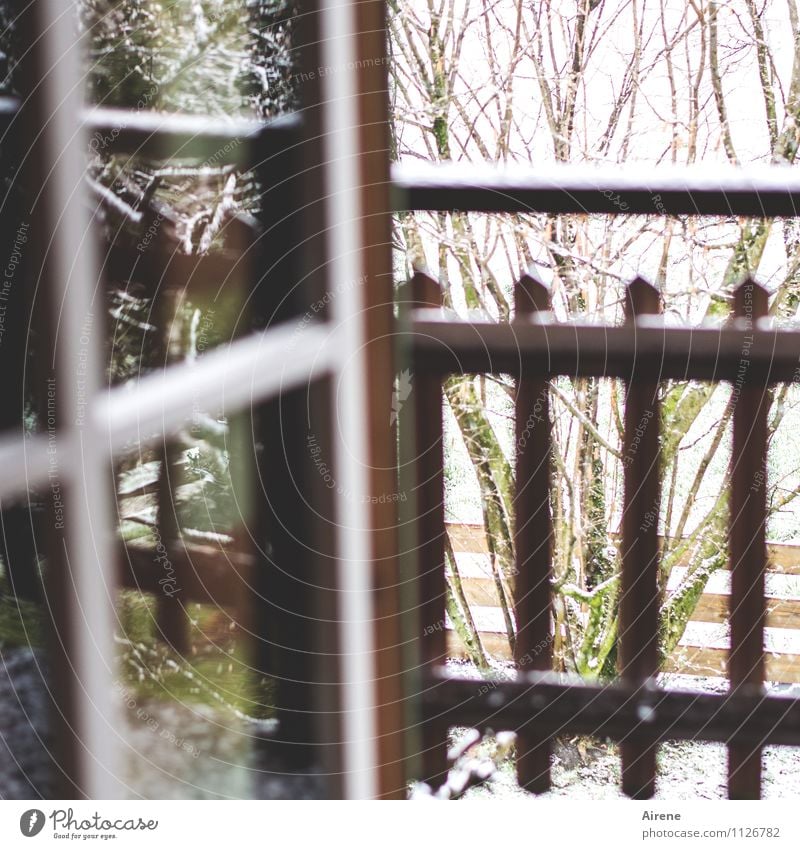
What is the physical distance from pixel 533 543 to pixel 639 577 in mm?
101

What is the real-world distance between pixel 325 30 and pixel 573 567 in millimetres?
695

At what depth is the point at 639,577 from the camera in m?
0.77

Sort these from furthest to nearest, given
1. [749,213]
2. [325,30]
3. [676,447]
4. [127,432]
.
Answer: [676,447]
[749,213]
[325,30]
[127,432]

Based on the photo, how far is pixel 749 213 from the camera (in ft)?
2.34

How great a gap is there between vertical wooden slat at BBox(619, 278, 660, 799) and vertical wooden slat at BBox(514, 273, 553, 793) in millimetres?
71

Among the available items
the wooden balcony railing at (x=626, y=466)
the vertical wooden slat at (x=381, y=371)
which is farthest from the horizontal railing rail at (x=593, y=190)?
the vertical wooden slat at (x=381, y=371)

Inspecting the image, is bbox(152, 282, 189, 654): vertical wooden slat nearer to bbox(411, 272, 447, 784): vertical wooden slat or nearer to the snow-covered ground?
bbox(411, 272, 447, 784): vertical wooden slat

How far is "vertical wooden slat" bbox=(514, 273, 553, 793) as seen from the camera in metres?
0.73

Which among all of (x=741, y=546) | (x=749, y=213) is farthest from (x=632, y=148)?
(x=741, y=546)

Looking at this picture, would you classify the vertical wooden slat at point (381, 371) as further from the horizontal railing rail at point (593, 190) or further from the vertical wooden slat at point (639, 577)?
the vertical wooden slat at point (639, 577)

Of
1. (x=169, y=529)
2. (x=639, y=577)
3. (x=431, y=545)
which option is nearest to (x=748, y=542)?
(x=639, y=577)

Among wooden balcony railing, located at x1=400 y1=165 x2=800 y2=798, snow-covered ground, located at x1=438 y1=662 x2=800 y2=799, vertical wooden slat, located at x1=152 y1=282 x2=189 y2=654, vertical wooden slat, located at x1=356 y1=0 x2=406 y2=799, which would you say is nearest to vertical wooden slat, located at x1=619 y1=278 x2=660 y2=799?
wooden balcony railing, located at x1=400 y1=165 x2=800 y2=798

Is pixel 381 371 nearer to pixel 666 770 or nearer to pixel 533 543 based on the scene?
pixel 533 543

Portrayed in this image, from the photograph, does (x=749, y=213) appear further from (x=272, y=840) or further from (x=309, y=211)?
(x=272, y=840)
